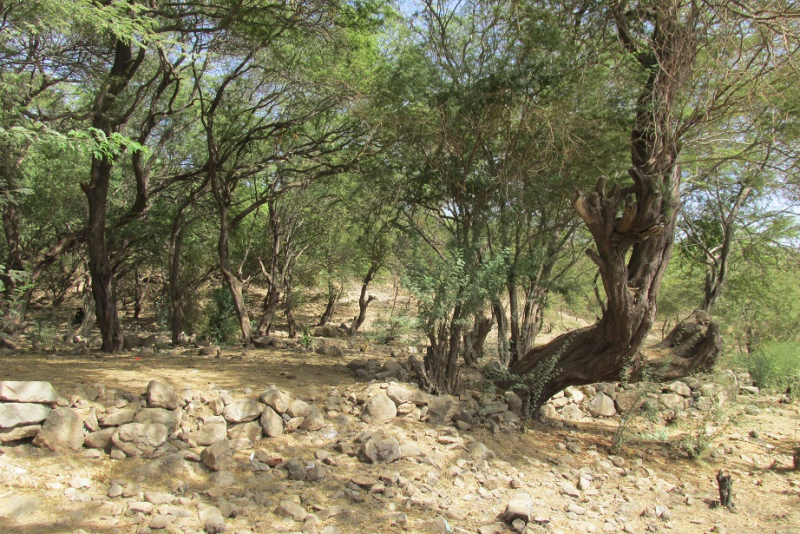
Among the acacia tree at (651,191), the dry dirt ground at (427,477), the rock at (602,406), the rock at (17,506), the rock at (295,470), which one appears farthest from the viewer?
the rock at (602,406)

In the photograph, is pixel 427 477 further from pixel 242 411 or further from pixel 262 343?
pixel 262 343

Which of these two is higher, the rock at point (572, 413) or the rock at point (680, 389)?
the rock at point (680, 389)

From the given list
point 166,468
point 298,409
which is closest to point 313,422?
point 298,409

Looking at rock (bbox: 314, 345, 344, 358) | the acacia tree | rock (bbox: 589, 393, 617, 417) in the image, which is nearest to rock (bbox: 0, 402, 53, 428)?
rock (bbox: 314, 345, 344, 358)

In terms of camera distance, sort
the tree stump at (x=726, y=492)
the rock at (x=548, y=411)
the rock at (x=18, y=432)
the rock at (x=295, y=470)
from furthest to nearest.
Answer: the rock at (x=548, y=411)
the tree stump at (x=726, y=492)
the rock at (x=295, y=470)
the rock at (x=18, y=432)

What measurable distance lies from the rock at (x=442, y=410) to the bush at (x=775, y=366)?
7.06m

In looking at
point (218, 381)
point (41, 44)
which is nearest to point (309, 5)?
point (41, 44)

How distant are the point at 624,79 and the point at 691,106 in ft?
4.63

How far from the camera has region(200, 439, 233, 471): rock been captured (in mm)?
4008

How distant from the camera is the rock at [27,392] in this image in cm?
381

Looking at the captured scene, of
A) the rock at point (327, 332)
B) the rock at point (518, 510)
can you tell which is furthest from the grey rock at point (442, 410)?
the rock at point (327, 332)

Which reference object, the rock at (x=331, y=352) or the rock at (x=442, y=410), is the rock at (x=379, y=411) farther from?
the rock at (x=331, y=352)

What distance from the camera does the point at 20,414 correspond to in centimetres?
376

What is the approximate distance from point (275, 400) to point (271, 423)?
300 millimetres
